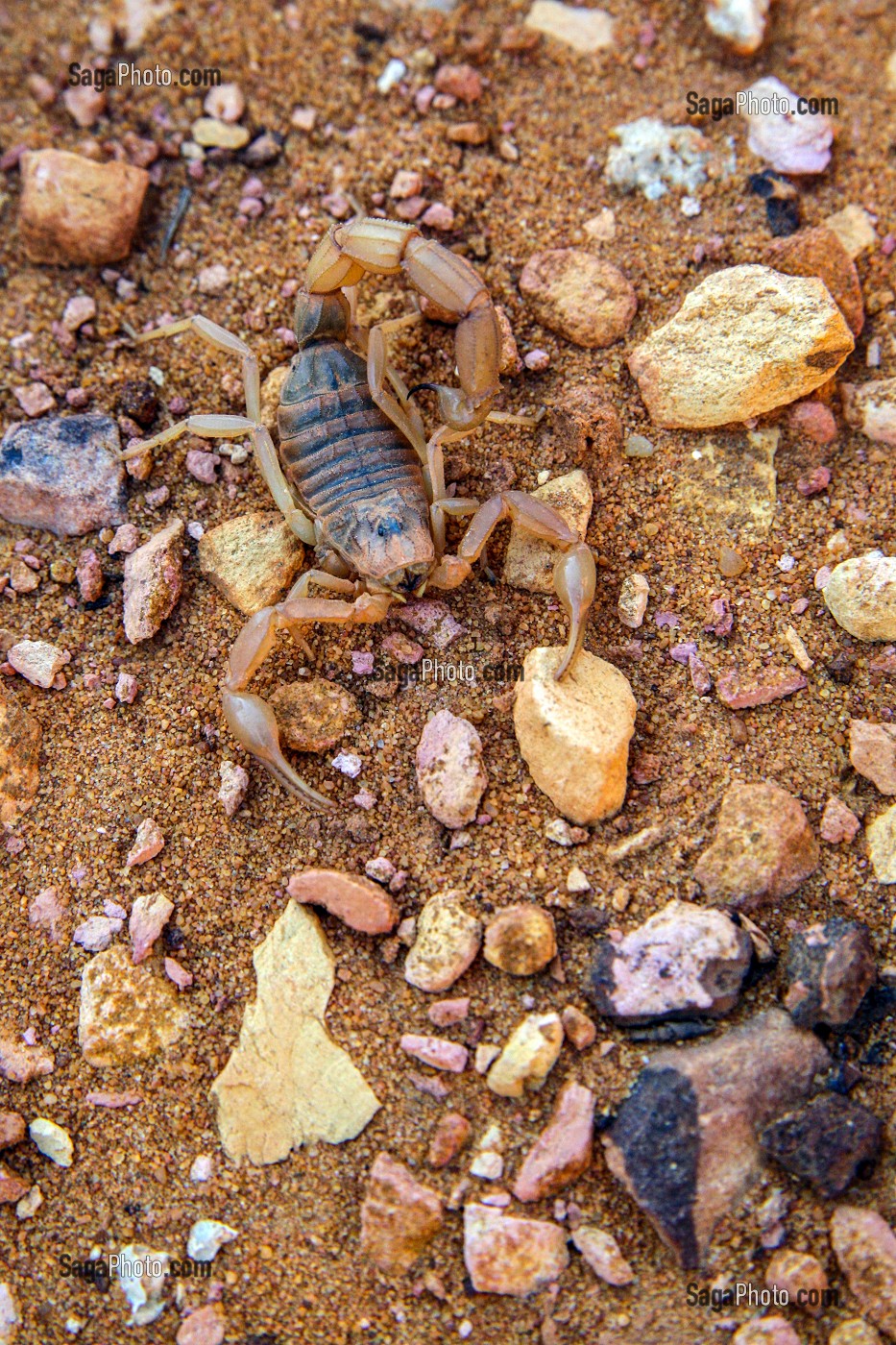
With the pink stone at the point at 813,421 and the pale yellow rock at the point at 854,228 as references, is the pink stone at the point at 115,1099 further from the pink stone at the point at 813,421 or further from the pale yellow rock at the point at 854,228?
the pale yellow rock at the point at 854,228

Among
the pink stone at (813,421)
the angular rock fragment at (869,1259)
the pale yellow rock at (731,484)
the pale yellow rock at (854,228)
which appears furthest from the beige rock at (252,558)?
the angular rock fragment at (869,1259)

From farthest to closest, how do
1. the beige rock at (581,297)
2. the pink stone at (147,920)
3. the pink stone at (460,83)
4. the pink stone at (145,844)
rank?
the pink stone at (460,83) < the beige rock at (581,297) < the pink stone at (145,844) < the pink stone at (147,920)

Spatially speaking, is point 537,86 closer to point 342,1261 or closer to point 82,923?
point 82,923

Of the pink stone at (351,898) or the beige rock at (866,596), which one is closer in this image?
the pink stone at (351,898)

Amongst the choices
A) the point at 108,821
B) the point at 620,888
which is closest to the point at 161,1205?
the point at 108,821

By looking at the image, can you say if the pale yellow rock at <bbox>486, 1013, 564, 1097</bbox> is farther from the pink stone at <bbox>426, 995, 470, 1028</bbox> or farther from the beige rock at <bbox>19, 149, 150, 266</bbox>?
the beige rock at <bbox>19, 149, 150, 266</bbox>

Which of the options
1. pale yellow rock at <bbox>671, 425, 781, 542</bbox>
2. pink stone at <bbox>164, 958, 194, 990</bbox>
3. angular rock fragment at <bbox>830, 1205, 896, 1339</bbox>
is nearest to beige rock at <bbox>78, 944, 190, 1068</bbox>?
pink stone at <bbox>164, 958, 194, 990</bbox>
